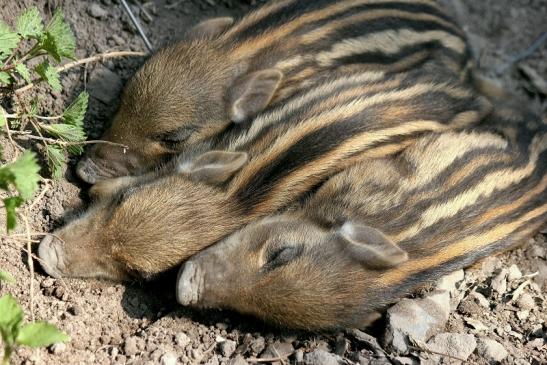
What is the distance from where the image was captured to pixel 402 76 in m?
4.20

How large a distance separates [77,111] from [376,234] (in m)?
1.55

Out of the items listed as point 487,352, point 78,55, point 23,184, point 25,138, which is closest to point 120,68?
→ point 78,55

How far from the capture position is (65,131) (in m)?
3.69

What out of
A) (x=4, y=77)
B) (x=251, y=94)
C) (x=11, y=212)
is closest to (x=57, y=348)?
(x=11, y=212)

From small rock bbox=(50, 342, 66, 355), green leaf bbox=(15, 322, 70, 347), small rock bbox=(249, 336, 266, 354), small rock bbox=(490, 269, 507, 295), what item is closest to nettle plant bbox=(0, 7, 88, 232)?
small rock bbox=(50, 342, 66, 355)

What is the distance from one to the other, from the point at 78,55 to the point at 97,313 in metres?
1.60

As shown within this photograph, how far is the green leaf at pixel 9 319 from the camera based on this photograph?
265 centimetres

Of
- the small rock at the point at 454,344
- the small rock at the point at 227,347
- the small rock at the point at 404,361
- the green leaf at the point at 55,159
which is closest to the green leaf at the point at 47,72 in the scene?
the green leaf at the point at 55,159

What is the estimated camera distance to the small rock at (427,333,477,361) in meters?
3.56

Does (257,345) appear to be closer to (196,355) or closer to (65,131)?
(196,355)

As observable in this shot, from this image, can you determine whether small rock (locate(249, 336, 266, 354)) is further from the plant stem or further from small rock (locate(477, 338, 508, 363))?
the plant stem

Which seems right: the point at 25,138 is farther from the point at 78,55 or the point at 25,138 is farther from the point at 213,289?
the point at 213,289

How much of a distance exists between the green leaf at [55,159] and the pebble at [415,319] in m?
1.76

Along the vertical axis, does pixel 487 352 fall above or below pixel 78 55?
below
